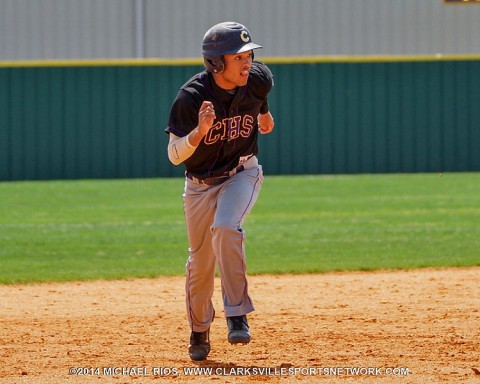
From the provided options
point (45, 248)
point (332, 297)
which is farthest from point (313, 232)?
point (332, 297)

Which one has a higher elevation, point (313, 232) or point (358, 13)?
point (358, 13)

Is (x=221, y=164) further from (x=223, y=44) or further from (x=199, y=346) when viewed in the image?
(x=199, y=346)

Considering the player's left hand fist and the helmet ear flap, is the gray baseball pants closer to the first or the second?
the player's left hand fist

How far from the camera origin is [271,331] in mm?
6367

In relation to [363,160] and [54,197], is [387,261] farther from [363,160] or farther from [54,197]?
[363,160]

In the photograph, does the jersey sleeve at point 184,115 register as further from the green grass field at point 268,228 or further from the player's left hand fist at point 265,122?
the green grass field at point 268,228

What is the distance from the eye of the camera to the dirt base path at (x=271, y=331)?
201 inches

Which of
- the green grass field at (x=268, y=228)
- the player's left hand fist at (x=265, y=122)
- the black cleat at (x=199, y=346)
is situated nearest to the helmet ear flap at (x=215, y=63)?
the player's left hand fist at (x=265, y=122)

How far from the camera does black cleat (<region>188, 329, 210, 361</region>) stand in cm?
546

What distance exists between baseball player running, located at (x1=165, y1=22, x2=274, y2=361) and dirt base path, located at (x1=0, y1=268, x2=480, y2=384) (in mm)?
318

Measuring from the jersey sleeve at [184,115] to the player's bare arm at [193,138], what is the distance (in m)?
0.04

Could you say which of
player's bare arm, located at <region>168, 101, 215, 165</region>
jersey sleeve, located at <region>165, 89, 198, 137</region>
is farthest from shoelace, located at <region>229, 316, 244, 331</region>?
jersey sleeve, located at <region>165, 89, 198, 137</region>

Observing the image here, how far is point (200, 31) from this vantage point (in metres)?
20.2

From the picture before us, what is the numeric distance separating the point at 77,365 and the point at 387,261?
4889 mm
